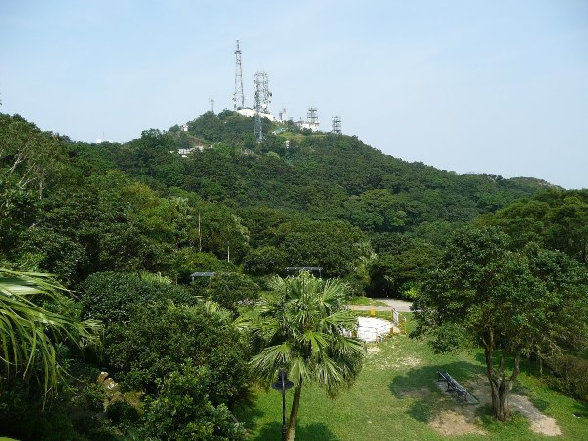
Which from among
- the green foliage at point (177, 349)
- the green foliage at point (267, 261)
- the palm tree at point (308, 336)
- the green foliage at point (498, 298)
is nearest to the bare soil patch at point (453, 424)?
the green foliage at point (498, 298)

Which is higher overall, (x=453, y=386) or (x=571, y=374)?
(x=571, y=374)

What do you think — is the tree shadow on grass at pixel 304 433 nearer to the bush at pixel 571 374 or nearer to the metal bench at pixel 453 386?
the metal bench at pixel 453 386

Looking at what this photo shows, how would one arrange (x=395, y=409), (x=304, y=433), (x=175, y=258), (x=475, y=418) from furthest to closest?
(x=175, y=258)
(x=395, y=409)
(x=475, y=418)
(x=304, y=433)

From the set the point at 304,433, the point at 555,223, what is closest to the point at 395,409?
the point at 304,433

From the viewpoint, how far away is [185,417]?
7.11 meters

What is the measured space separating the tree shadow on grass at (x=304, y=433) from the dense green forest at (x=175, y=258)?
1044 millimetres

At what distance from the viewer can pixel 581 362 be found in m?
14.8

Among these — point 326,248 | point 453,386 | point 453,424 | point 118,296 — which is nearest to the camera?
point 118,296

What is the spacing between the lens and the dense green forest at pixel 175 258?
23.7 feet

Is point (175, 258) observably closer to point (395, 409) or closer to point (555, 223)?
point (395, 409)

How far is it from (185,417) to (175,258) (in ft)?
48.1

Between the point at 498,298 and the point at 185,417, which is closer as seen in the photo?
the point at 185,417

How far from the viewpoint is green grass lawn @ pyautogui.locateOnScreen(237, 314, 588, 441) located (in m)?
12.0

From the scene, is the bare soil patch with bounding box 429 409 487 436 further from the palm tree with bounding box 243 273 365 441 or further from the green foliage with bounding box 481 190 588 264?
the green foliage with bounding box 481 190 588 264
